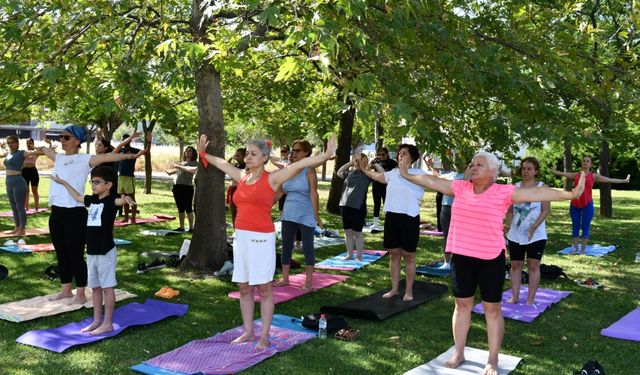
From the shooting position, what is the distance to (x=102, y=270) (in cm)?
577

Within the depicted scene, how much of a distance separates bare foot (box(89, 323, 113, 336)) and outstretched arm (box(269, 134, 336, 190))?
78.5 inches

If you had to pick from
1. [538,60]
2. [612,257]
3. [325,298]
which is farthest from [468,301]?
[612,257]

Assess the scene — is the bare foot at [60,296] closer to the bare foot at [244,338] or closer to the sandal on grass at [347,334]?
the bare foot at [244,338]

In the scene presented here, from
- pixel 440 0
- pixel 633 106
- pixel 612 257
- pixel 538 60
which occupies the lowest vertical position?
pixel 612 257

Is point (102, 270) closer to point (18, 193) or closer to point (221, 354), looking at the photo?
point (221, 354)

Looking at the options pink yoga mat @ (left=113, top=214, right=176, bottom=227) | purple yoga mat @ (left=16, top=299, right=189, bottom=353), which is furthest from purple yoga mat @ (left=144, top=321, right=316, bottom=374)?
pink yoga mat @ (left=113, top=214, right=176, bottom=227)

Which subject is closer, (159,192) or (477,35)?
(477,35)

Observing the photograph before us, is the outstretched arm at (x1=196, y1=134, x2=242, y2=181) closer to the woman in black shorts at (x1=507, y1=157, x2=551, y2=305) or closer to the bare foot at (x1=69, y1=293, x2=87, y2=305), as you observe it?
the bare foot at (x1=69, y1=293, x2=87, y2=305)

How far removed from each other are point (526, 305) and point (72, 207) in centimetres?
505

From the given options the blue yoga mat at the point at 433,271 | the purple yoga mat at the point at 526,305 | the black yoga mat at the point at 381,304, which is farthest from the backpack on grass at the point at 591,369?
the blue yoga mat at the point at 433,271

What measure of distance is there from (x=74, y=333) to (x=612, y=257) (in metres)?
8.95

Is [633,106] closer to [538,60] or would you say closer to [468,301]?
[538,60]

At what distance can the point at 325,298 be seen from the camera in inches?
295

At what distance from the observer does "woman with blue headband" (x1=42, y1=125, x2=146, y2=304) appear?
21.7 feet
